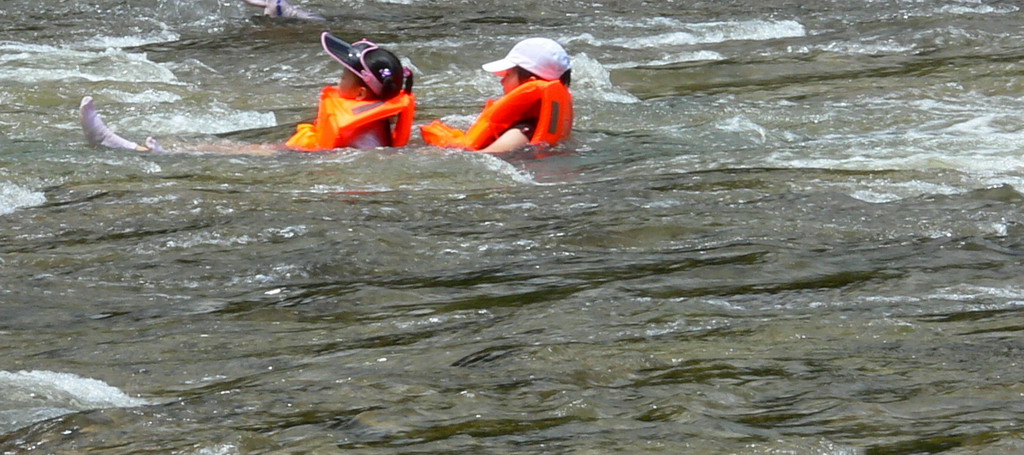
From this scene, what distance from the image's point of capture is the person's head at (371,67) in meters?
8.34

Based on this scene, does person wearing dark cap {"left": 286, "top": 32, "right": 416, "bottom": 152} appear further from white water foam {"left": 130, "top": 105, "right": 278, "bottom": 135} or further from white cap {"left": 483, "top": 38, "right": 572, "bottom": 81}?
white water foam {"left": 130, "top": 105, "right": 278, "bottom": 135}

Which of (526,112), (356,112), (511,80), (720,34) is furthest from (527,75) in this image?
(720,34)

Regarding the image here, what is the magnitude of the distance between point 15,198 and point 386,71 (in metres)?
2.25

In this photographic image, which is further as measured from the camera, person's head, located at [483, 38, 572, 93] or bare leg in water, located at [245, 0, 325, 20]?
bare leg in water, located at [245, 0, 325, 20]

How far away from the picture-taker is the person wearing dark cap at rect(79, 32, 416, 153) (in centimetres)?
825

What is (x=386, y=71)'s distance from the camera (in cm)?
830

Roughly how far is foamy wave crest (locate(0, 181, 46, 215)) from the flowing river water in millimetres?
28

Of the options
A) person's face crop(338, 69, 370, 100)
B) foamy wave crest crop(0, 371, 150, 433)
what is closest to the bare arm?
person's face crop(338, 69, 370, 100)

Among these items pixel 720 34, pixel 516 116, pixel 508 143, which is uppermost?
pixel 516 116

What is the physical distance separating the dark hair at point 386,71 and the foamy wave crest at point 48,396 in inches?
168

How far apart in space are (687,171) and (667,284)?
260cm

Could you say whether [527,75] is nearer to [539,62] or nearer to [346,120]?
[539,62]

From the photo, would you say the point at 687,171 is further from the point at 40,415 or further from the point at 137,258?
the point at 40,415

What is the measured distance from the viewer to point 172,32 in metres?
14.5
